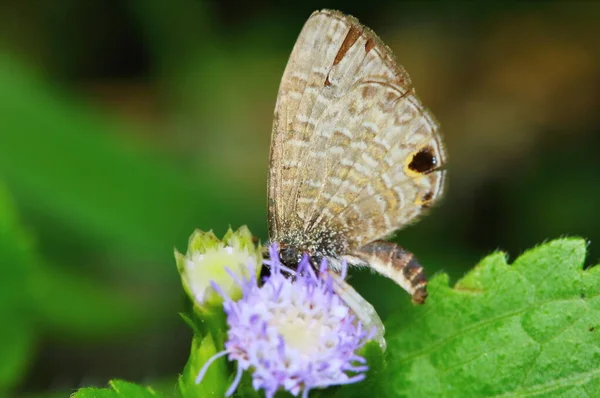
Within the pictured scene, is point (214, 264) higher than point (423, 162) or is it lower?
lower

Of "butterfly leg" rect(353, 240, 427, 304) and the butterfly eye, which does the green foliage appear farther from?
the butterfly eye

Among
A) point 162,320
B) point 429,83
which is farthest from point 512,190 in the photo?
point 162,320

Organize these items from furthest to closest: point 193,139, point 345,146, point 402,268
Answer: point 193,139 → point 345,146 → point 402,268

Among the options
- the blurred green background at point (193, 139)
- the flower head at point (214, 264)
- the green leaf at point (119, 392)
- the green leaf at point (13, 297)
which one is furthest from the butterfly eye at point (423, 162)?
the green leaf at point (13, 297)

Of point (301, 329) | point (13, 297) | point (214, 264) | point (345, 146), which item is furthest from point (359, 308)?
point (13, 297)

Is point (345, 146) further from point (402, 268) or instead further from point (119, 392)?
point (119, 392)

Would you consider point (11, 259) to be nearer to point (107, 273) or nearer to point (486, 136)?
point (107, 273)

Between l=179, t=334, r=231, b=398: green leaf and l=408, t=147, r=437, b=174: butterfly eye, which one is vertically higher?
l=408, t=147, r=437, b=174: butterfly eye

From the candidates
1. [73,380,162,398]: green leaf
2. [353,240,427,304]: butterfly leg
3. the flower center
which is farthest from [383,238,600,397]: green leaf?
[73,380,162,398]: green leaf
